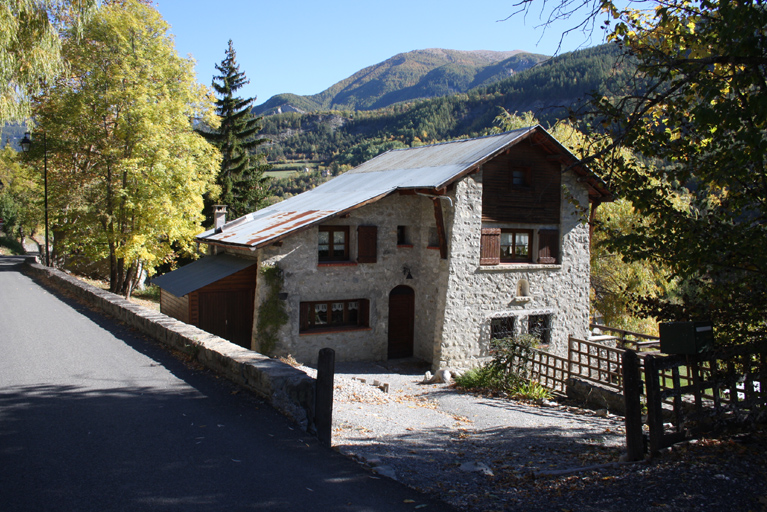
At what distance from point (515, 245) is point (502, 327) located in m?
2.92

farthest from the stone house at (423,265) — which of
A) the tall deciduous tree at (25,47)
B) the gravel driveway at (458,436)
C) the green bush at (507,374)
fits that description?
the tall deciduous tree at (25,47)

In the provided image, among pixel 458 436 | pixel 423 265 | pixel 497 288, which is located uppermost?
pixel 423 265

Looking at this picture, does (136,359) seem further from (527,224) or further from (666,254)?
(527,224)

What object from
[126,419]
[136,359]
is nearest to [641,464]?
[126,419]

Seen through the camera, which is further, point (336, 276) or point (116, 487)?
point (336, 276)

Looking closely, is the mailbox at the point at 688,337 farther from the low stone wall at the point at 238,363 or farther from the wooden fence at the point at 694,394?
the low stone wall at the point at 238,363

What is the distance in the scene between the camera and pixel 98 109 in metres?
19.6

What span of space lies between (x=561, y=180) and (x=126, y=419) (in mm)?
16479

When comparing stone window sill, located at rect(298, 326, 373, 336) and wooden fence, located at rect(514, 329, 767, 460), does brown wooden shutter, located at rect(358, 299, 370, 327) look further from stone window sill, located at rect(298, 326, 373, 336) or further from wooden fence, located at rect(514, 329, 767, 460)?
wooden fence, located at rect(514, 329, 767, 460)

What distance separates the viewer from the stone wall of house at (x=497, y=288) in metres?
17.0

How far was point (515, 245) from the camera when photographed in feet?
→ 61.2

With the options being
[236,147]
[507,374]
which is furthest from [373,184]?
[236,147]

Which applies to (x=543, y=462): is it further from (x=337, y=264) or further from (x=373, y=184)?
(x=373, y=184)

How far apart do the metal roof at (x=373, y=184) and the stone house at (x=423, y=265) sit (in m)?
0.09
